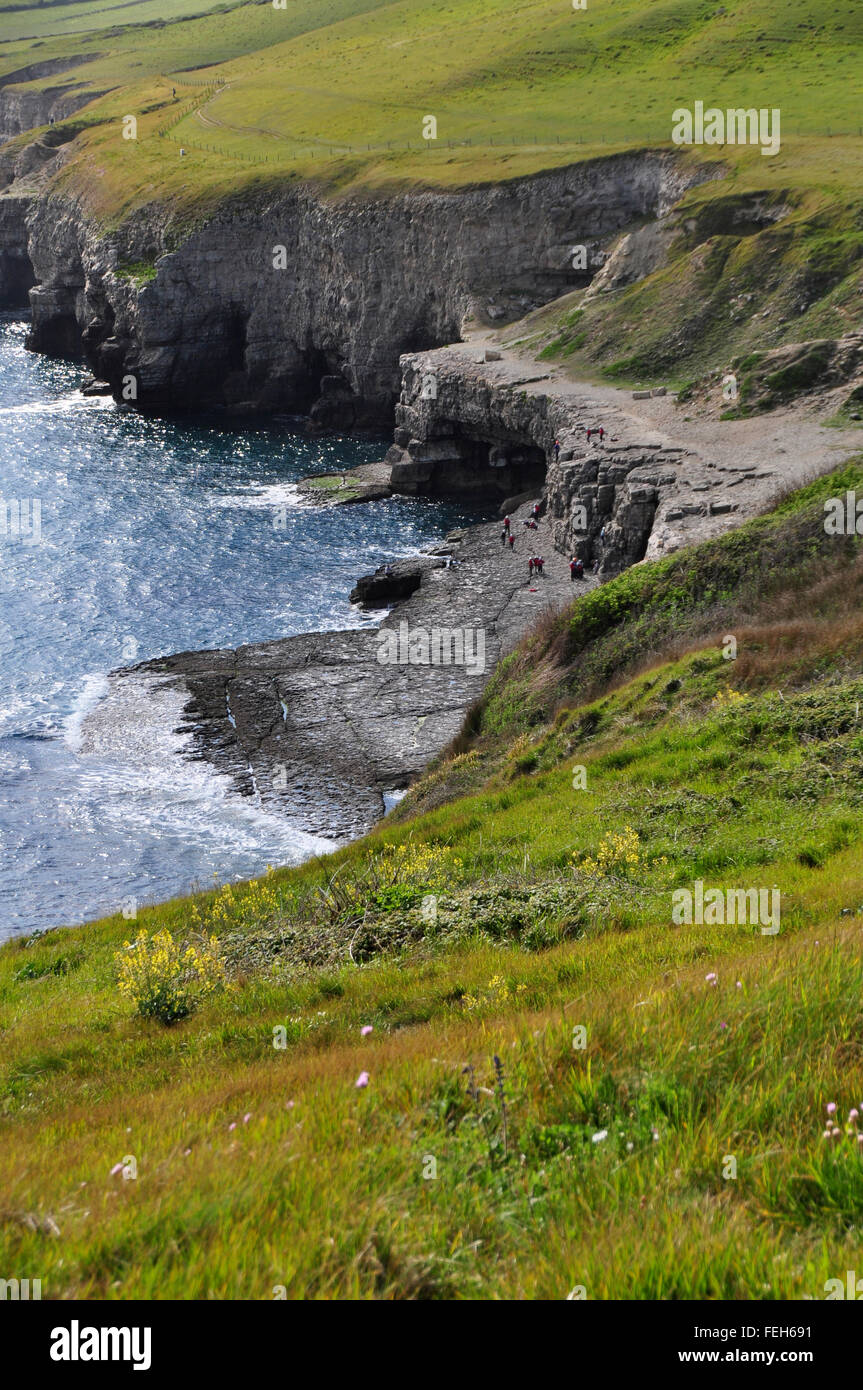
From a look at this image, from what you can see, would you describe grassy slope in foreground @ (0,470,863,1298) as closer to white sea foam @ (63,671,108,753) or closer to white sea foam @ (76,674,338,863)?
white sea foam @ (76,674,338,863)

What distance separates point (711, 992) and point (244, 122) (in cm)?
13667

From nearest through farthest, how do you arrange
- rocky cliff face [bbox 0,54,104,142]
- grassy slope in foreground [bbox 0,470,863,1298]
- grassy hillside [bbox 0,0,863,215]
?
grassy slope in foreground [bbox 0,470,863,1298] < grassy hillside [bbox 0,0,863,215] < rocky cliff face [bbox 0,54,104,142]

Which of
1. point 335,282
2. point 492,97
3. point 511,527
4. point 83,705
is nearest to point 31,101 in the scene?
point 492,97

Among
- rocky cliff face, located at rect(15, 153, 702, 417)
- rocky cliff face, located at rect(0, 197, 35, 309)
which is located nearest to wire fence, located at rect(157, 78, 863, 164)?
rocky cliff face, located at rect(15, 153, 702, 417)

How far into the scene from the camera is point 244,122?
12375cm

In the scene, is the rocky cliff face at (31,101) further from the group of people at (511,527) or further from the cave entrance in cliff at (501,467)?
the group of people at (511,527)

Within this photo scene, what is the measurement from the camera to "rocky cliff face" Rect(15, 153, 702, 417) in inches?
3337

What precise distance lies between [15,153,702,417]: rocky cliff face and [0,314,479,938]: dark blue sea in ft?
17.2

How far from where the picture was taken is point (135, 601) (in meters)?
58.2

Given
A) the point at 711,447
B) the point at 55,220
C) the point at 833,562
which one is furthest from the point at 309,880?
the point at 55,220

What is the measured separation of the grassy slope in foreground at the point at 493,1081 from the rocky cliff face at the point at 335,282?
74.4 metres

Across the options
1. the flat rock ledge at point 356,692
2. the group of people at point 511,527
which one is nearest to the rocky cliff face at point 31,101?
the group of people at point 511,527

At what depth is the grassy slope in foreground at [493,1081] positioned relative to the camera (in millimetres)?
5117
